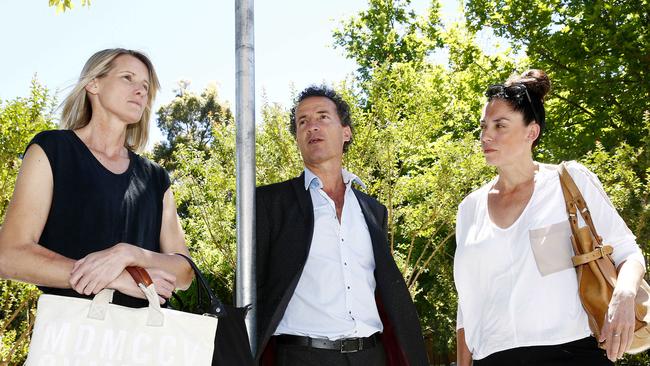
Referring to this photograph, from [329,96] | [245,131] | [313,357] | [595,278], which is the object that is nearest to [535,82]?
[595,278]

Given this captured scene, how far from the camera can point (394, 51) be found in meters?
21.5

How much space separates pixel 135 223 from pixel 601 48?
495 inches

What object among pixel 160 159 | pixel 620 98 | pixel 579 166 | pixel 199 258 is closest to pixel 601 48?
pixel 620 98

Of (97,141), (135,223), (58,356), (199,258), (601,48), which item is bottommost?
(58,356)

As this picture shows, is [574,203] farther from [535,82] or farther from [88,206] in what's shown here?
[88,206]

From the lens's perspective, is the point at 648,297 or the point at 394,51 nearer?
the point at 648,297

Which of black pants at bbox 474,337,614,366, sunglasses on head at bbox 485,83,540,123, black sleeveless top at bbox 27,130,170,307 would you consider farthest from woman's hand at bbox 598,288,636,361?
black sleeveless top at bbox 27,130,170,307

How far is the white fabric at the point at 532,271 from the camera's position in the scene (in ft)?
9.05

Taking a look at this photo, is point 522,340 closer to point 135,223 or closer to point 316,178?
point 316,178

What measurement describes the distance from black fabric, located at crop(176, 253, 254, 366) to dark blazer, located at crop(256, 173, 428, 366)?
2.59ft

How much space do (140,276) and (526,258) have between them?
1.65 meters

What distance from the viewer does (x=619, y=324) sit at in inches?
100

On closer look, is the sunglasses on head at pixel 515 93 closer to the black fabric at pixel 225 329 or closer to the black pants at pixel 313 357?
the black pants at pixel 313 357

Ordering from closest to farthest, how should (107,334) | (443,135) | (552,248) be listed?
(107,334), (552,248), (443,135)
